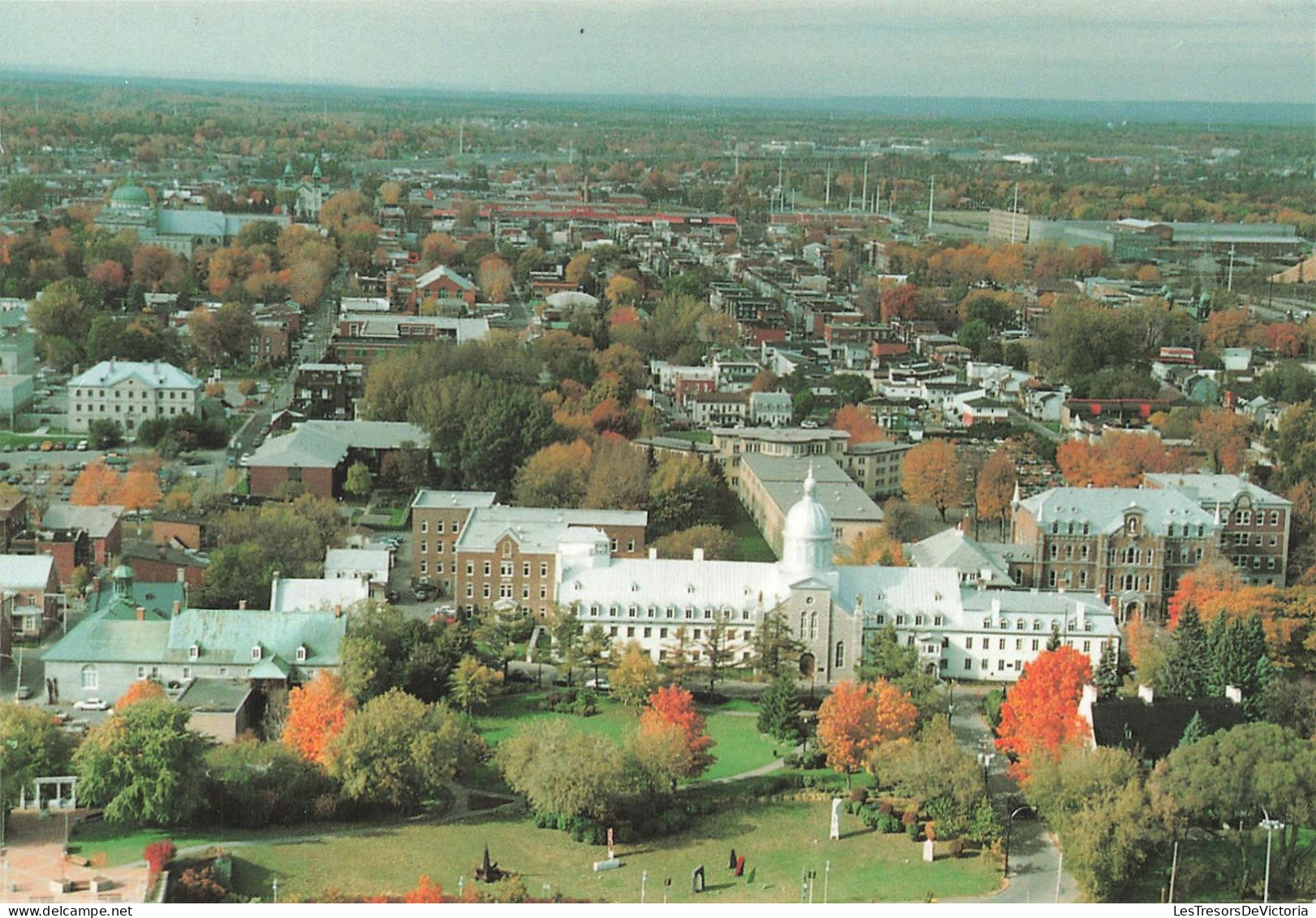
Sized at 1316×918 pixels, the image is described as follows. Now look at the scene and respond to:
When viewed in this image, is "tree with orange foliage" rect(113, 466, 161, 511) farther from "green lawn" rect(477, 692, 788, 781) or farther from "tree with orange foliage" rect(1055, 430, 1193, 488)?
"tree with orange foliage" rect(1055, 430, 1193, 488)

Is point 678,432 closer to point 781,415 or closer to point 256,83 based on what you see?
point 781,415

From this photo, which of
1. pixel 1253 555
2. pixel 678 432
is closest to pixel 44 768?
pixel 1253 555

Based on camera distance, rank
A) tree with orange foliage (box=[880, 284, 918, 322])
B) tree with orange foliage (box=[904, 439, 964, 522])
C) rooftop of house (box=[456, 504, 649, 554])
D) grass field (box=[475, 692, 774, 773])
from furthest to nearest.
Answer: tree with orange foliage (box=[880, 284, 918, 322])
tree with orange foliage (box=[904, 439, 964, 522])
rooftop of house (box=[456, 504, 649, 554])
grass field (box=[475, 692, 774, 773])

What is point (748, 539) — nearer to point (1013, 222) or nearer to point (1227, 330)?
point (1227, 330)

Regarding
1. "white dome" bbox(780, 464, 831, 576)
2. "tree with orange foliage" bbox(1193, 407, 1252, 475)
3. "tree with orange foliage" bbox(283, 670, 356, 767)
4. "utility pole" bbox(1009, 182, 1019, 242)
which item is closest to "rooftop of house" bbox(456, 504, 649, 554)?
"white dome" bbox(780, 464, 831, 576)

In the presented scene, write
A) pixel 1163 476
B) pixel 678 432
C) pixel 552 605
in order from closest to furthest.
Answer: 1. pixel 552 605
2. pixel 1163 476
3. pixel 678 432

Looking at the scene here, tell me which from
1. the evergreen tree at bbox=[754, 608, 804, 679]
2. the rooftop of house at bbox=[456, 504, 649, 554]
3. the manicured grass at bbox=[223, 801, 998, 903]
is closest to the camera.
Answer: the manicured grass at bbox=[223, 801, 998, 903]

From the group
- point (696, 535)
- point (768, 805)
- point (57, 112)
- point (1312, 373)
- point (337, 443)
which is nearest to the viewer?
point (768, 805)
